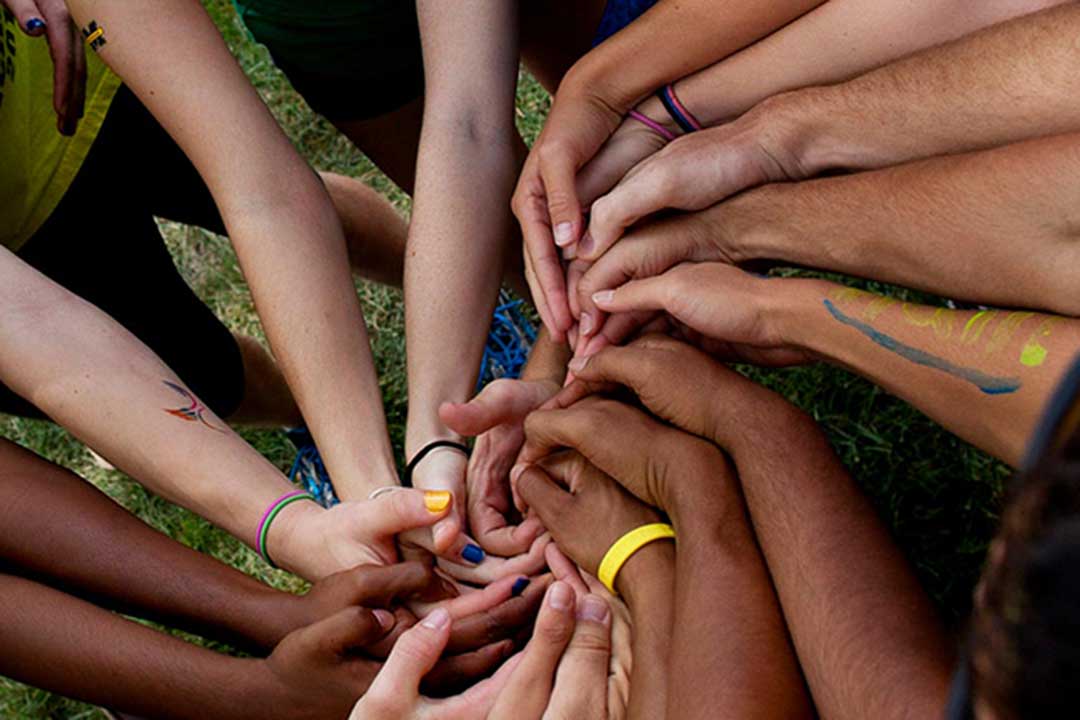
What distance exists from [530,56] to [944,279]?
1058 millimetres

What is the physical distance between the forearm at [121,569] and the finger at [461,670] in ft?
0.77

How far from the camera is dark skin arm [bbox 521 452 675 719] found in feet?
3.74

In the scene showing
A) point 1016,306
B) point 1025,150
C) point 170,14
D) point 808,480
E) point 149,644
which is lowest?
point 149,644

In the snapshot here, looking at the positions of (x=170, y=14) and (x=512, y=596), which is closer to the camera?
(x=512, y=596)

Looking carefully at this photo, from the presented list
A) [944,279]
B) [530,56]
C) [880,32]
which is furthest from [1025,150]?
[530,56]

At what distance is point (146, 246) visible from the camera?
6.14ft

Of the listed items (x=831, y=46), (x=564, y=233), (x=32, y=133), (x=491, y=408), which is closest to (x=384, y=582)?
(x=491, y=408)

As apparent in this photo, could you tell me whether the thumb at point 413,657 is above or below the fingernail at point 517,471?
below

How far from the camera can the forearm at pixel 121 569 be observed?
1.40 metres

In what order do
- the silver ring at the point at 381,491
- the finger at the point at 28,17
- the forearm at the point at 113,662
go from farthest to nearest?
the finger at the point at 28,17
the silver ring at the point at 381,491
the forearm at the point at 113,662

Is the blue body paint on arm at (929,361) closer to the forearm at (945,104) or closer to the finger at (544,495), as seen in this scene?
the forearm at (945,104)

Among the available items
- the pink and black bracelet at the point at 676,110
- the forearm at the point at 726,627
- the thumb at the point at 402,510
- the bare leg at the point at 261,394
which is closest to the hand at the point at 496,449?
the thumb at the point at 402,510

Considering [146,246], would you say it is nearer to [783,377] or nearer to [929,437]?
[783,377]

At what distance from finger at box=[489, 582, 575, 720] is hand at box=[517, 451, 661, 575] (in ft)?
0.25
